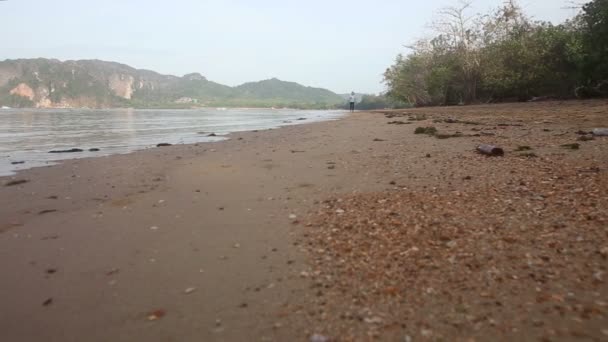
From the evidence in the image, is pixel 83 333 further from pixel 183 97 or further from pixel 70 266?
pixel 183 97

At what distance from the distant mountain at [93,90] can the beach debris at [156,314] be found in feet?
334

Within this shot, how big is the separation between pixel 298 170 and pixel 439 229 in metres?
3.17

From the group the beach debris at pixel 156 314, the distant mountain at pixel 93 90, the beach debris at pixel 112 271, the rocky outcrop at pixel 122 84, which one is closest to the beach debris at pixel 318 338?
the beach debris at pixel 156 314

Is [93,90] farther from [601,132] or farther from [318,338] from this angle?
[318,338]

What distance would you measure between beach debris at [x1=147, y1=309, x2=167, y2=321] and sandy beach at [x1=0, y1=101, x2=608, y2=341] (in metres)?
0.01

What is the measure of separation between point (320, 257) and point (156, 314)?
1089 mm

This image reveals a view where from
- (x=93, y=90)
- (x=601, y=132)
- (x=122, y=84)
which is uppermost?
(x=122, y=84)

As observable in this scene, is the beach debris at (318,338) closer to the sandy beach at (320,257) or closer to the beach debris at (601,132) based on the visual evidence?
the sandy beach at (320,257)

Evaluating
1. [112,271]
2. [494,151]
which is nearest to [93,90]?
[494,151]

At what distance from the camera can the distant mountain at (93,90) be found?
334ft

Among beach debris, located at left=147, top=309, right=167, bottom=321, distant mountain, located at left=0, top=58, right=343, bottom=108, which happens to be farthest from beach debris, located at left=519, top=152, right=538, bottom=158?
distant mountain, located at left=0, top=58, right=343, bottom=108

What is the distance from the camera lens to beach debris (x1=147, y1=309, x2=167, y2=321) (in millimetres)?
1904

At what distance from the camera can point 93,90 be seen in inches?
4304

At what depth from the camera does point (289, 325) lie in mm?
1741
